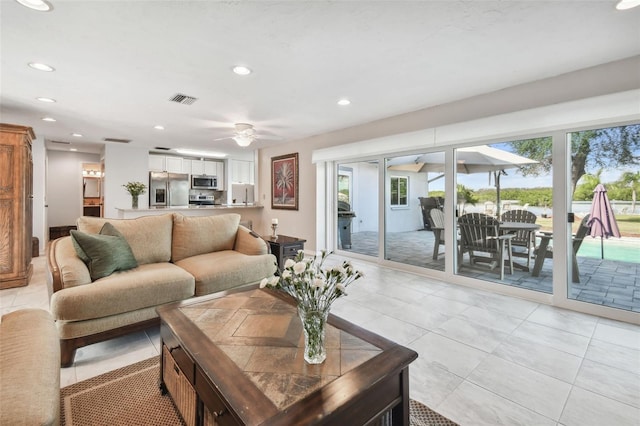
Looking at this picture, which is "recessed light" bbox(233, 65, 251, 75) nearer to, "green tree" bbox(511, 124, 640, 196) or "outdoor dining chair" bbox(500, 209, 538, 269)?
"green tree" bbox(511, 124, 640, 196)

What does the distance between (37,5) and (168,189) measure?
236 inches

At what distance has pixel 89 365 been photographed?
6.56 ft

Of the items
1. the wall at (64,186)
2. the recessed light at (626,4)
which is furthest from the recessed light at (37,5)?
the wall at (64,186)

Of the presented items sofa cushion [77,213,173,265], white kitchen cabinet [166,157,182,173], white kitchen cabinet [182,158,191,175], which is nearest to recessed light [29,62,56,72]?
sofa cushion [77,213,173,265]

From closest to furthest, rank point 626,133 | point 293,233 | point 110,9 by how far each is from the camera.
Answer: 1. point 110,9
2. point 626,133
3. point 293,233

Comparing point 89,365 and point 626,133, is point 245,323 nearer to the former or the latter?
point 89,365

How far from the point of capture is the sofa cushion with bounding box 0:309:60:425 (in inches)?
33.8

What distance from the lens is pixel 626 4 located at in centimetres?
186

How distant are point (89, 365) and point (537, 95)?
15.2 feet

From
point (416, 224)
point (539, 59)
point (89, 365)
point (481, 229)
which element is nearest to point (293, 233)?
point (416, 224)

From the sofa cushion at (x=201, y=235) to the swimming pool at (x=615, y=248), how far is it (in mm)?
3887

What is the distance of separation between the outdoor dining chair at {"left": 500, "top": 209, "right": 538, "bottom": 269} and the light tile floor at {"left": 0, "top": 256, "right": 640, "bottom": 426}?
616 mm

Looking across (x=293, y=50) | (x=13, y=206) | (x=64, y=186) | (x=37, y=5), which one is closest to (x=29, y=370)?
(x=37, y=5)

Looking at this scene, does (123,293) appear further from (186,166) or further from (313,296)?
(186,166)
